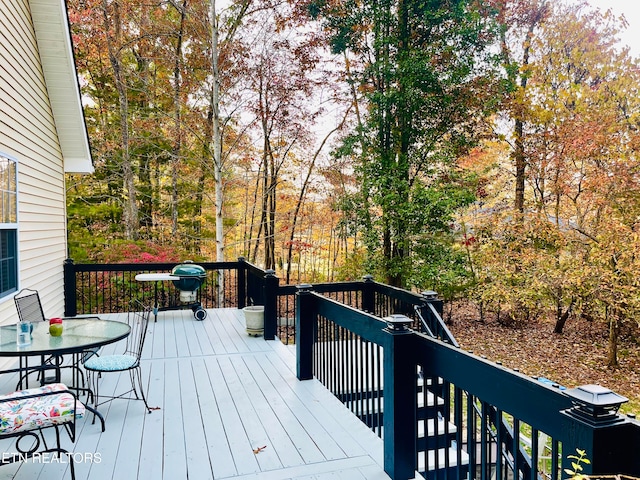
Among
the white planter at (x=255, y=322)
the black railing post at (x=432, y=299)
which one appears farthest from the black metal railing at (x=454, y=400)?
the white planter at (x=255, y=322)

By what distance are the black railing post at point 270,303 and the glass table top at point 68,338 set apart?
6.94ft

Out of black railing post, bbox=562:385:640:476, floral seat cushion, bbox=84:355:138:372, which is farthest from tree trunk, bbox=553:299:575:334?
black railing post, bbox=562:385:640:476

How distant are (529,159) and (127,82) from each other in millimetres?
11786

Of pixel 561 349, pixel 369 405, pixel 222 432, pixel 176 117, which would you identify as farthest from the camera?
pixel 176 117

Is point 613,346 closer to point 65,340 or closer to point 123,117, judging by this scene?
point 65,340

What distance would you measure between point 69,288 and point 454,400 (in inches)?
279

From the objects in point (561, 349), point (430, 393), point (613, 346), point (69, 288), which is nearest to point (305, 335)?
point (430, 393)

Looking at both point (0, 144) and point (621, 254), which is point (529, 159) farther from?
point (0, 144)

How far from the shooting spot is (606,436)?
1.35 meters

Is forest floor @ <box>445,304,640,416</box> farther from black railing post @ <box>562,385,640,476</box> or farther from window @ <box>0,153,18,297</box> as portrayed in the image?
window @ <box>0,153,18,297</box>

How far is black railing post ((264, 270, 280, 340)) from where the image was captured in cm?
579

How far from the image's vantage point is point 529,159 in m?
11.1

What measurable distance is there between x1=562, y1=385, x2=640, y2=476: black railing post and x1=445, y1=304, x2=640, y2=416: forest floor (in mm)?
7831

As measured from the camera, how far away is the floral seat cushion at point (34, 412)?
243 centimetres
